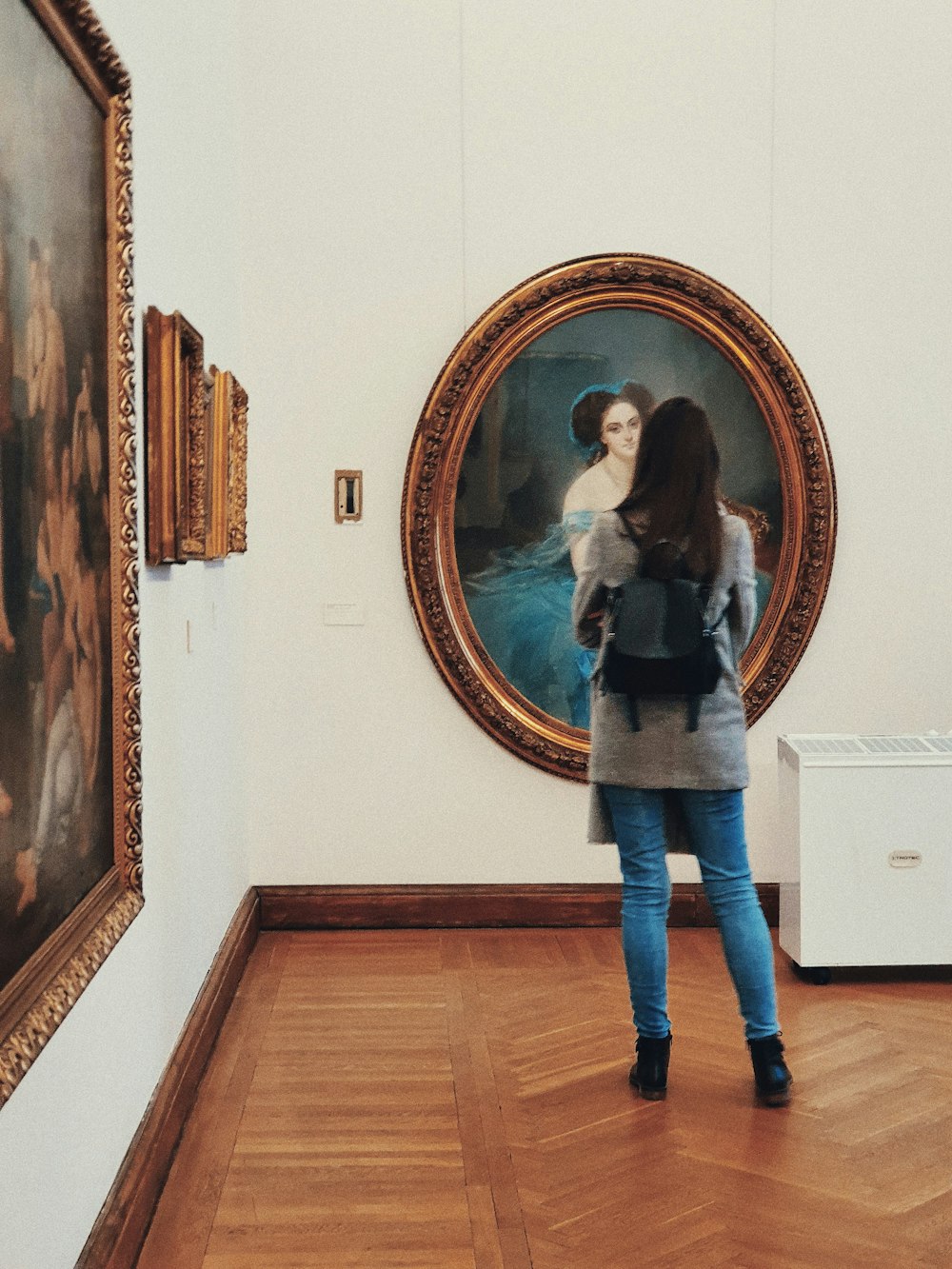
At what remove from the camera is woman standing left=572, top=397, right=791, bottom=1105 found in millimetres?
3984

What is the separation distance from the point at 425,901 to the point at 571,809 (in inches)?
30.6

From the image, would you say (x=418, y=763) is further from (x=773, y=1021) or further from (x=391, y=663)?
(x=773, y=1021)

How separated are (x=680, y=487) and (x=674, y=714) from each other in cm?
66

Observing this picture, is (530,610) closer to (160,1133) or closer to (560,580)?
(560,580)

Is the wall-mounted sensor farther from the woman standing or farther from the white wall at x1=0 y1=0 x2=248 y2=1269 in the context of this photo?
the woman standing

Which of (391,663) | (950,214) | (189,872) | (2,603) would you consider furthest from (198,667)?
(950,214)

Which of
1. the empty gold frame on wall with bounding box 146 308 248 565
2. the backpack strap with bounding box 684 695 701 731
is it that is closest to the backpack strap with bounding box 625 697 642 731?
the backpack strap with bounding box 684 695 701 731

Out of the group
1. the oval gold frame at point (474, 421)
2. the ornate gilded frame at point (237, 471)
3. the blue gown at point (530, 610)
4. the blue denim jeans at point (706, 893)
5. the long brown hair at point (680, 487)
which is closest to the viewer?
the long brown hair at point (680, 487)

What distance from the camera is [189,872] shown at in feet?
14.3

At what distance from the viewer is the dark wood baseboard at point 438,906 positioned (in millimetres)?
6121

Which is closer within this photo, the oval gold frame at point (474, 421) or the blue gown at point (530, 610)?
the oval gold frame at point (474, 421)

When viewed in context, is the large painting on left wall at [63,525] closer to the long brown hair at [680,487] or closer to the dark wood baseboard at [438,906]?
the long brown hair at [680,487]

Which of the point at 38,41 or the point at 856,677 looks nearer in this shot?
the point at 38,41

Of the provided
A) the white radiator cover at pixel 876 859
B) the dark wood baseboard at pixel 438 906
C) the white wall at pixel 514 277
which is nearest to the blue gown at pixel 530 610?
the white wall at pixel 514 277
